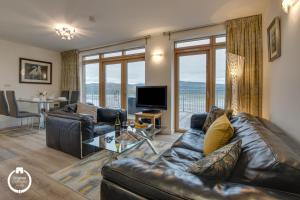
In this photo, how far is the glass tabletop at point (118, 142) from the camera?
2.08m

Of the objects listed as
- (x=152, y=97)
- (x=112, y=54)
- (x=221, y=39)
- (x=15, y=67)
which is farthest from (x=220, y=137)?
(x=15, y=67)

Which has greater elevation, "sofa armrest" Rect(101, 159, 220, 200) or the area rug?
"sofa armrest" Rect(101, 159, 220, 200)

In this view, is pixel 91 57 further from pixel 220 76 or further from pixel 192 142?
pixel 192 142

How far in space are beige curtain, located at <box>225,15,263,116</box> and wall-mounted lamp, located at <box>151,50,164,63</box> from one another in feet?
5.15

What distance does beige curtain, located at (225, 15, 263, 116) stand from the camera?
3.21 meters

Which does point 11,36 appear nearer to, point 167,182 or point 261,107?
point 167,182

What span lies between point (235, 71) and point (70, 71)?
508 centimetres

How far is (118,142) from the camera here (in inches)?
89.2

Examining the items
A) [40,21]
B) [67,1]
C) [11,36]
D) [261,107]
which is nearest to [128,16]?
[67,1]

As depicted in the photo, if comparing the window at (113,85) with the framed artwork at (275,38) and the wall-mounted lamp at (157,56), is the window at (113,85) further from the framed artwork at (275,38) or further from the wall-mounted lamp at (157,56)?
the framed artwork at (275,38)

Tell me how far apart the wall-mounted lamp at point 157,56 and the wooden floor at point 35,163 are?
193 cm

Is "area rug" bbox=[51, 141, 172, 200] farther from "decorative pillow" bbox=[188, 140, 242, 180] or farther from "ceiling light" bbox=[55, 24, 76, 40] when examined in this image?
"ceiling light" bbox=[55, 24, 76, 40]

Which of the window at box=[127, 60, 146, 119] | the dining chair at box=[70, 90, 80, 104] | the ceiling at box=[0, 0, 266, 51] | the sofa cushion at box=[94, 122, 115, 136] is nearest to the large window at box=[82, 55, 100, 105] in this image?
the dining chair at box=[70, 90, 80, 104]

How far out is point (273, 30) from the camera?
89.7 inches
